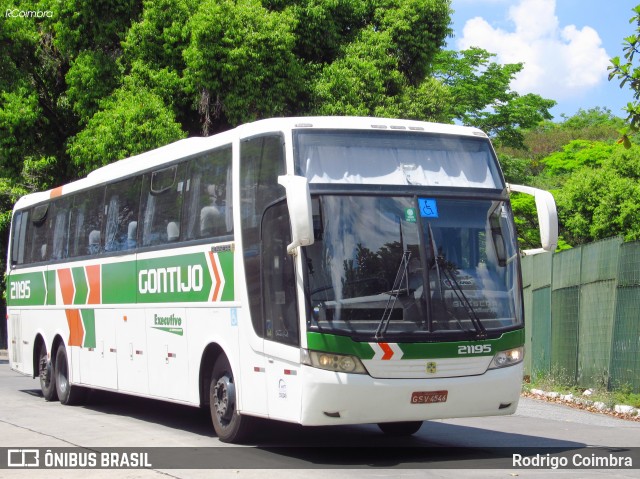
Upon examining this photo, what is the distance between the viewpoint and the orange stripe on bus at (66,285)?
56.4 ft

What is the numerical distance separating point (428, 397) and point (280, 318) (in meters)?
1.68

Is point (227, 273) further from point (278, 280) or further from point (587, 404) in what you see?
point (587, 404)

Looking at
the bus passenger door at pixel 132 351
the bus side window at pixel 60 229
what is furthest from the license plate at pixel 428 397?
the bus side window at pixel 60 229

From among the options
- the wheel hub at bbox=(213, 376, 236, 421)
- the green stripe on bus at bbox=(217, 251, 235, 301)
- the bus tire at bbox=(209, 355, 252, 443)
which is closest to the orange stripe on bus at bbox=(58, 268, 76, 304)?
the bus tire at bbox=(209, 355, 252, 443)

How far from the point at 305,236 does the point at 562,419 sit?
22.8ft

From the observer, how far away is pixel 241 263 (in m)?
11.4

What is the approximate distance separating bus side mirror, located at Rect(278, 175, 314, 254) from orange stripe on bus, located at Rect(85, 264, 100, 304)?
7.18 meters

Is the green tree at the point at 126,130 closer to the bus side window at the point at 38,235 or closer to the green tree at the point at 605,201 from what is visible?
the bus side window at the point at 38,235

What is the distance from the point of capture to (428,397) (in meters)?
10.2

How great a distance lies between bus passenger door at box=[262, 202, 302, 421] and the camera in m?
10.3

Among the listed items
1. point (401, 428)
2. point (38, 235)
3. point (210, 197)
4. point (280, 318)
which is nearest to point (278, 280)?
point (280, 318)

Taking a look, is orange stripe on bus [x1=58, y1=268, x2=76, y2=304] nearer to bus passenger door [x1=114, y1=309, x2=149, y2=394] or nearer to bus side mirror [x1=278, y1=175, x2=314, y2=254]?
bus passenger door [x1=114, y1=309, x2=149, y2=394]

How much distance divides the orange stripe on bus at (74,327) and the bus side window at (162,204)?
9.59ft

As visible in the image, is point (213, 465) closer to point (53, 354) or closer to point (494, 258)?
point (494, 258)
